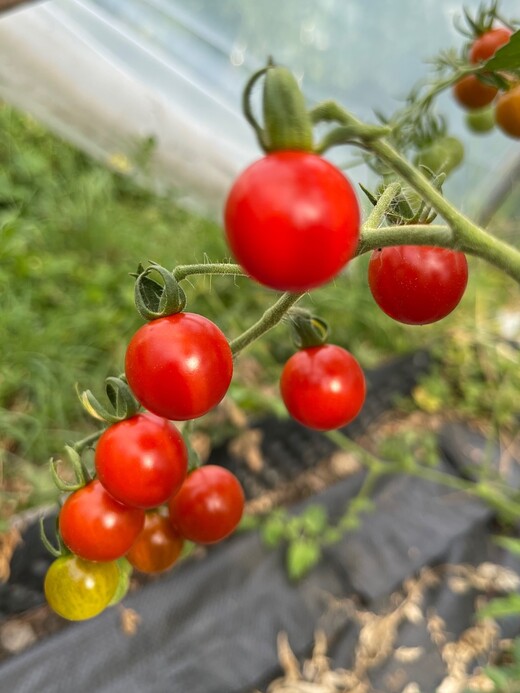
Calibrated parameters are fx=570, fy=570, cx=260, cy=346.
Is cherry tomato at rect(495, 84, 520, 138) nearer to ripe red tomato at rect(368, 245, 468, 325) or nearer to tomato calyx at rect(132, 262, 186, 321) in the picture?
ripe red tomato at rect(368, 245, 468, 325)

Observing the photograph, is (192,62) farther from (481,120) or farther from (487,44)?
(487,44)

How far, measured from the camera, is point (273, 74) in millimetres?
321

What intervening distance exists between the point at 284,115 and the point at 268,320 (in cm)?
22

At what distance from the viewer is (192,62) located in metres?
2.37

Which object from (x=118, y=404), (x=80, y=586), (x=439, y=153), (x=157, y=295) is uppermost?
(x=439, y=153)

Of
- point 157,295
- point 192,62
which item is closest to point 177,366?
point 157,295

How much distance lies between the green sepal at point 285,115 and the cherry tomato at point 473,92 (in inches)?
23.3

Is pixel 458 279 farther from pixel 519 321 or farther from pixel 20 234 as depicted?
pixel 519 321

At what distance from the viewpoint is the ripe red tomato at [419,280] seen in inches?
19.2

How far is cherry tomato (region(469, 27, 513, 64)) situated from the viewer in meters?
0.76

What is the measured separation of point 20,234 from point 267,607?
1349 mm

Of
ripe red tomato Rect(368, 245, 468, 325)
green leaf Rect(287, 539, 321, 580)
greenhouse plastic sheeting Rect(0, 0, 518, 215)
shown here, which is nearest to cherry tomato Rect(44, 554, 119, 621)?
ripe red tomato Rect(368, 245, 468, 325)

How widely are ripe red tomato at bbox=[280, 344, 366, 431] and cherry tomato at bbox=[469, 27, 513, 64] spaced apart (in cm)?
47

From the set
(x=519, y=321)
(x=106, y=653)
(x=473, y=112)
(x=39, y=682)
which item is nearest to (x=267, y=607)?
(x=106, y=653)
